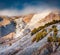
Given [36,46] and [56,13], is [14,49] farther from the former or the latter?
[56,13]

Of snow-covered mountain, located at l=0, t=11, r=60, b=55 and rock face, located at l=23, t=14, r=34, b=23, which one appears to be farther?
A: rock face, located at l=23, t=14, r=34, b=23

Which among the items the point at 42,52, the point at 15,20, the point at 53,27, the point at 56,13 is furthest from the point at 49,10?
the point at 42,52

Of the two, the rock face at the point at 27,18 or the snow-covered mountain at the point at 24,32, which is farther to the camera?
the rock face at the point at 27,18

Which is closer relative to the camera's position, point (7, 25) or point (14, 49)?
point (14, 49)

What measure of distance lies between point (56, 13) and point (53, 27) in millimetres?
67553

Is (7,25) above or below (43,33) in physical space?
below

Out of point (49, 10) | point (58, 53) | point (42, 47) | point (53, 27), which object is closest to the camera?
point (58, 53)

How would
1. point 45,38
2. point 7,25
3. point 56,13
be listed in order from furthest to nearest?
point 7,25
point 56,13
point 45,38

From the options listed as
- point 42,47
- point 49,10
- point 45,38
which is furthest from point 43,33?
point 49,10

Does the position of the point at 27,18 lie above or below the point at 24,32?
below

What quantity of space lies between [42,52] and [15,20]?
12783 cm

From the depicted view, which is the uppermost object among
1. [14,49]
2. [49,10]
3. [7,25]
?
[14,49]

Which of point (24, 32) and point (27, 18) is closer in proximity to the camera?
point (24, 32)

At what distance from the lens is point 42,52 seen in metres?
50.2
